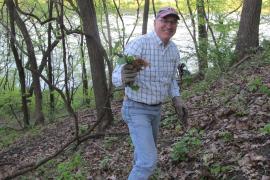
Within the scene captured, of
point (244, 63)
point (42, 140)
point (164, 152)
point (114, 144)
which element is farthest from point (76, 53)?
point (164, 152)

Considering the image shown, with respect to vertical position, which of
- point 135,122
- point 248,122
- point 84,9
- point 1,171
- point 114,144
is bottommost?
point 1,171

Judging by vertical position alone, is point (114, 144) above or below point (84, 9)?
below

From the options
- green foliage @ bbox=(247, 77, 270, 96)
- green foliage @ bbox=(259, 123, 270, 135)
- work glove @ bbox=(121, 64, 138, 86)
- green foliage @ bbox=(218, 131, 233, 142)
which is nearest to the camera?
work glove @ bbox=(121, 64, 138, 86)

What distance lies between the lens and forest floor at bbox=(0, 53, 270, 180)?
585cm

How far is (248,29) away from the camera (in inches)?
516

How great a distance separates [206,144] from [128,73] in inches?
101

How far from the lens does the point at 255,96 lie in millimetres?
8422

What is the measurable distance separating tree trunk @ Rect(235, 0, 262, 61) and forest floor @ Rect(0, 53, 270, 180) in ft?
2.04

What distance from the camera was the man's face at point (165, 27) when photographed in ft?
16.3

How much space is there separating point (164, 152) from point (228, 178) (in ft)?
6.78

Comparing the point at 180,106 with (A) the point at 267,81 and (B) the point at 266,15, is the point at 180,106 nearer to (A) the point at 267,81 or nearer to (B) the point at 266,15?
(A) the point at 267,81

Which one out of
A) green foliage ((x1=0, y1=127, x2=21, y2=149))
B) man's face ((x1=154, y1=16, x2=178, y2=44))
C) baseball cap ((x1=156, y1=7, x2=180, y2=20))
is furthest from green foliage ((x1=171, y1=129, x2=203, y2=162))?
green foliage ((x1=0, y1=127, x2=21, y2=149))

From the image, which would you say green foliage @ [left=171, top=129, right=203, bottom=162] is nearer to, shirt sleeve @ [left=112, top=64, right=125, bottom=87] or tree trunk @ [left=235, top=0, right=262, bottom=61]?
shirt sleeve @ [left=112, top=64, right=125, bottom=87]

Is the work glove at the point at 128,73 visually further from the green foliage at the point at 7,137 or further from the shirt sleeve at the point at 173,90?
the green foliage at the point at 7,137
